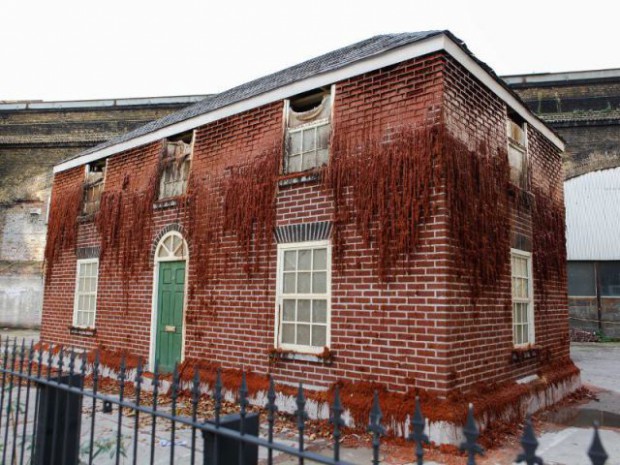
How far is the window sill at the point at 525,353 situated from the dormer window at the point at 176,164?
21.7 feet

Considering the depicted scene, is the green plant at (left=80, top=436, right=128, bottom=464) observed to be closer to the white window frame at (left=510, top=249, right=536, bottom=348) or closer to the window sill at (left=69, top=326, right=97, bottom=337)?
the window sill at (left=69, top=326, right=97, bottom=337)

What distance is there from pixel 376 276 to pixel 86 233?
8.16 m

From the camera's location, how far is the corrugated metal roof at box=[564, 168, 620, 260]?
1912cm

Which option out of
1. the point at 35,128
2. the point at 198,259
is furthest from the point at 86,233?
the point at 35,128

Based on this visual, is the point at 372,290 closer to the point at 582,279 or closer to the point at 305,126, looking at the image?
the point at 305,126

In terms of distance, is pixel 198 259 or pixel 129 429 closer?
pixel 129 429

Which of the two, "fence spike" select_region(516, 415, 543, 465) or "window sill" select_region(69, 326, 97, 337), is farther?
"window sill" select_region(69, 326, 97, 337)

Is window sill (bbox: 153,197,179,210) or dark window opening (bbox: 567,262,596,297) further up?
window sill (bbox: 153,197,179,210)

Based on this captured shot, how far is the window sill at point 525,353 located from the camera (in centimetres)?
741

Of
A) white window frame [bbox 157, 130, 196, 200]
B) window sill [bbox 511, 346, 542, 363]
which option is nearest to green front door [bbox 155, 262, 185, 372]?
white window frame [bbox 157, 130, 196, 200]

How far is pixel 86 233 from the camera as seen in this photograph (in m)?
11.6

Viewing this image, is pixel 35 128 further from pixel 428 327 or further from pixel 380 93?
pixel 428 327

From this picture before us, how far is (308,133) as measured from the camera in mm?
7734

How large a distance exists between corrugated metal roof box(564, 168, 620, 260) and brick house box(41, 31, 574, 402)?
11.0 metres
